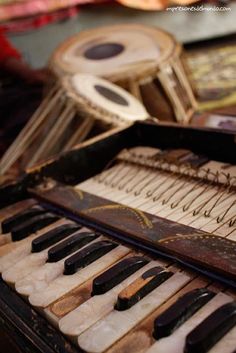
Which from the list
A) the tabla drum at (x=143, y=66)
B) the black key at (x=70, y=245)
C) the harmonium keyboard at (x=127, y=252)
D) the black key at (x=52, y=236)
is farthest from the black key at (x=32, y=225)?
the tabla drum at (x=143, y=66)

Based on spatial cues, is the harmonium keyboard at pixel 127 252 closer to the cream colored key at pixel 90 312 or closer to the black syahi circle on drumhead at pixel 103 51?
the cream colored key at pixel 90 312

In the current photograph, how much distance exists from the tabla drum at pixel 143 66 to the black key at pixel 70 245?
2.55 metres

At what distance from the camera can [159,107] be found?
4164 mm

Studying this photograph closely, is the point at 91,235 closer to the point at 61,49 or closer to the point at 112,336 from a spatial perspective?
the point at 112,336

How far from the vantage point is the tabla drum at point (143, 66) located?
12.9 feet

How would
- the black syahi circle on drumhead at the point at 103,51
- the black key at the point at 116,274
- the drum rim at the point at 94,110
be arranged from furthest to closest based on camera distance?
the black syahi circle on drumhead at the point at 103,51 → the drum rim at the point at 94,110 → the black key at the point at 116,274

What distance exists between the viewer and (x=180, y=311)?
108 cm

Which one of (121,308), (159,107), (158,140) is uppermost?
(121,308)

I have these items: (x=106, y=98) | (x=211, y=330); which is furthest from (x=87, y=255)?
(x=106, y=98)

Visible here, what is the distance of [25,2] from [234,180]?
22.3ft

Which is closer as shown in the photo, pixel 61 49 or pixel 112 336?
pixel 112 336

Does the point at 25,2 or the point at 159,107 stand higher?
the point at 25,2

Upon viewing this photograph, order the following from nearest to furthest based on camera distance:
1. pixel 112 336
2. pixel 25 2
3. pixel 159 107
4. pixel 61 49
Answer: pixel 112 336, pixel 159 107, pixel 61 49, pixel 25 2

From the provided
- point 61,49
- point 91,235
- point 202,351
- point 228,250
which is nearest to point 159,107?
point 61,49
